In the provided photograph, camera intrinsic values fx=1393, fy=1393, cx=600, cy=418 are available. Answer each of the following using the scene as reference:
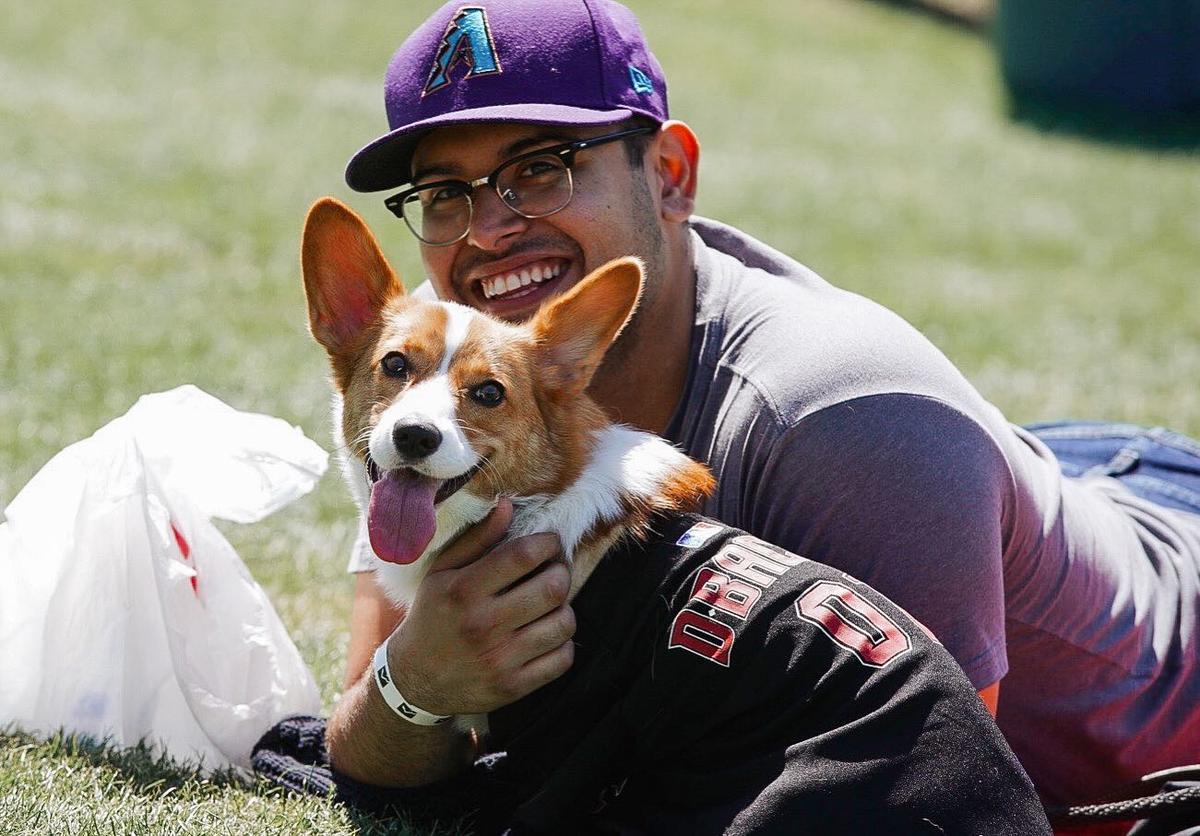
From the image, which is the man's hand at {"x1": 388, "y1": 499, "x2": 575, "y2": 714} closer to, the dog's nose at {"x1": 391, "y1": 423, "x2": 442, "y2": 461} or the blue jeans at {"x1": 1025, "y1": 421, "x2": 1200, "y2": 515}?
the dog's nose at {"x1": 391, "y1": 423, "x2": 442, "y2": 461}

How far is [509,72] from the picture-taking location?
296cm

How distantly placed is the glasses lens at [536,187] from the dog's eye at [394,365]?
518 millimetres

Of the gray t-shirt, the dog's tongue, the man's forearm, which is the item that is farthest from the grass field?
the gray t-shirt

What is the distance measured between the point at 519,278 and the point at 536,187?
0.21 meters

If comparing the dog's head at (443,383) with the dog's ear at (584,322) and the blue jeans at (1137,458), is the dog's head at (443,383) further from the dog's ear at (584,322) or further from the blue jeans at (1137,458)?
the blue jeans at (1137,458)

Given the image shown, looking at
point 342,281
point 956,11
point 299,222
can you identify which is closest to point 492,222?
point 342,281

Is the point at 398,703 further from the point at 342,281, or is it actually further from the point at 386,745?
the point at 342,281

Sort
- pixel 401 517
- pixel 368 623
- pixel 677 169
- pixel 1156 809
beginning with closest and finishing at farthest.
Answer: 1. pixel 401 517
2. pixel 1156 809
3. pixel 368 623
4. pixel 677 169

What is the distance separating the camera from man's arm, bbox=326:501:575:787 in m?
2.58

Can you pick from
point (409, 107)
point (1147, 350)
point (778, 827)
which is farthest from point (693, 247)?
point (1147, 350)

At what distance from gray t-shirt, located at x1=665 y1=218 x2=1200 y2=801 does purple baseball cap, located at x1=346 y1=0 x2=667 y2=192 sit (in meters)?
0.48

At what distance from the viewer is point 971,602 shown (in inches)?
102

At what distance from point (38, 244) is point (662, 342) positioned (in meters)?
5.54

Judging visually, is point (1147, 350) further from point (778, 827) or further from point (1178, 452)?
point (778, 827)
